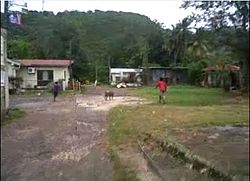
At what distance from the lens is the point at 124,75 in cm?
5153

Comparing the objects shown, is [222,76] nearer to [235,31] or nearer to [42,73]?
[235,31]

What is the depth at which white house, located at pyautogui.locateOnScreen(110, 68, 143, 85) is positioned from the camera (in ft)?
162

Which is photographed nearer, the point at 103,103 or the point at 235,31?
the point at 235,31

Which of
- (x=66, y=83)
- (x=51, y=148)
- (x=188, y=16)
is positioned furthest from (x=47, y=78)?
(x=188, y=16)

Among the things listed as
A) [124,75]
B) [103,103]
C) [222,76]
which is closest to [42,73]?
[103,103]

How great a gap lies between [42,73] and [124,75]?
17022mm

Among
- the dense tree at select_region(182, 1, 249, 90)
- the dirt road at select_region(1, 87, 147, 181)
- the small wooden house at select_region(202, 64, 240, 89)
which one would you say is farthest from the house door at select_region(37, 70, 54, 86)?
the dense tree at select_region(182, 1, 249, 90)

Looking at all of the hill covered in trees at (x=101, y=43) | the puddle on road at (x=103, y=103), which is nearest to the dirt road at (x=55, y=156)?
the hill covered in trees at (x=101, y=43)

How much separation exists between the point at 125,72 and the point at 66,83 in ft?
54.3

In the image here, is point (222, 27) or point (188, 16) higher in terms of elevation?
point (188, 16)

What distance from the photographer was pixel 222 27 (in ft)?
9.48

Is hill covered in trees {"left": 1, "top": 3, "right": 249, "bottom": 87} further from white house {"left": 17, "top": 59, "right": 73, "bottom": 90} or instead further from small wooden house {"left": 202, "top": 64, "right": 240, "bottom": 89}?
white house {"left": 17, "top": 59, "right": 73, "bottom": 90}

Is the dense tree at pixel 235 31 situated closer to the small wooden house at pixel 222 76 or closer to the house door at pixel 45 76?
the small wooden house at pixel 222 76

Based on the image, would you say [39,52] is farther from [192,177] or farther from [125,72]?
[192,177]
